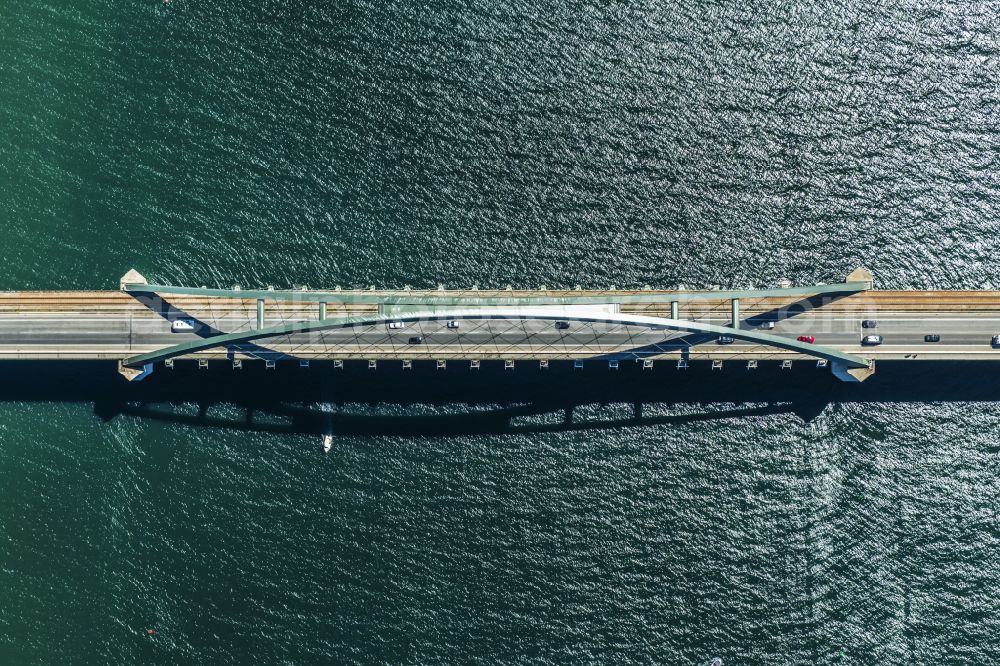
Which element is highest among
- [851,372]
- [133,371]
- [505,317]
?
[505,317]

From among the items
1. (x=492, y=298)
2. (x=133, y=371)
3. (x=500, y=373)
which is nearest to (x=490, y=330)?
(x=492, y=298)

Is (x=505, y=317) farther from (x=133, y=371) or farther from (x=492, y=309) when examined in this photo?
(x=133, y=371)

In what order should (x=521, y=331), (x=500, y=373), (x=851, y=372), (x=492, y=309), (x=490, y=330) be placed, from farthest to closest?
(x=500, y=373)
(x=490, y=330)
(x=521, y=331)
(x=851, y=372)
(x=492, y=309)

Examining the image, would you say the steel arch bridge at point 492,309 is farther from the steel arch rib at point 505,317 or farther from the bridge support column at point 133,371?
the bridge support column at point 133,371

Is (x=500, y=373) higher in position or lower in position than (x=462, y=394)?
higher

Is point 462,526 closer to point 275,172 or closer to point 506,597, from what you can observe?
point 506,597

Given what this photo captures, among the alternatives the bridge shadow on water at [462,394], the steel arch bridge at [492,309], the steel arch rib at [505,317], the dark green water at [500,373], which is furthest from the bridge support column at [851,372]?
the dark green water at [500,373]
